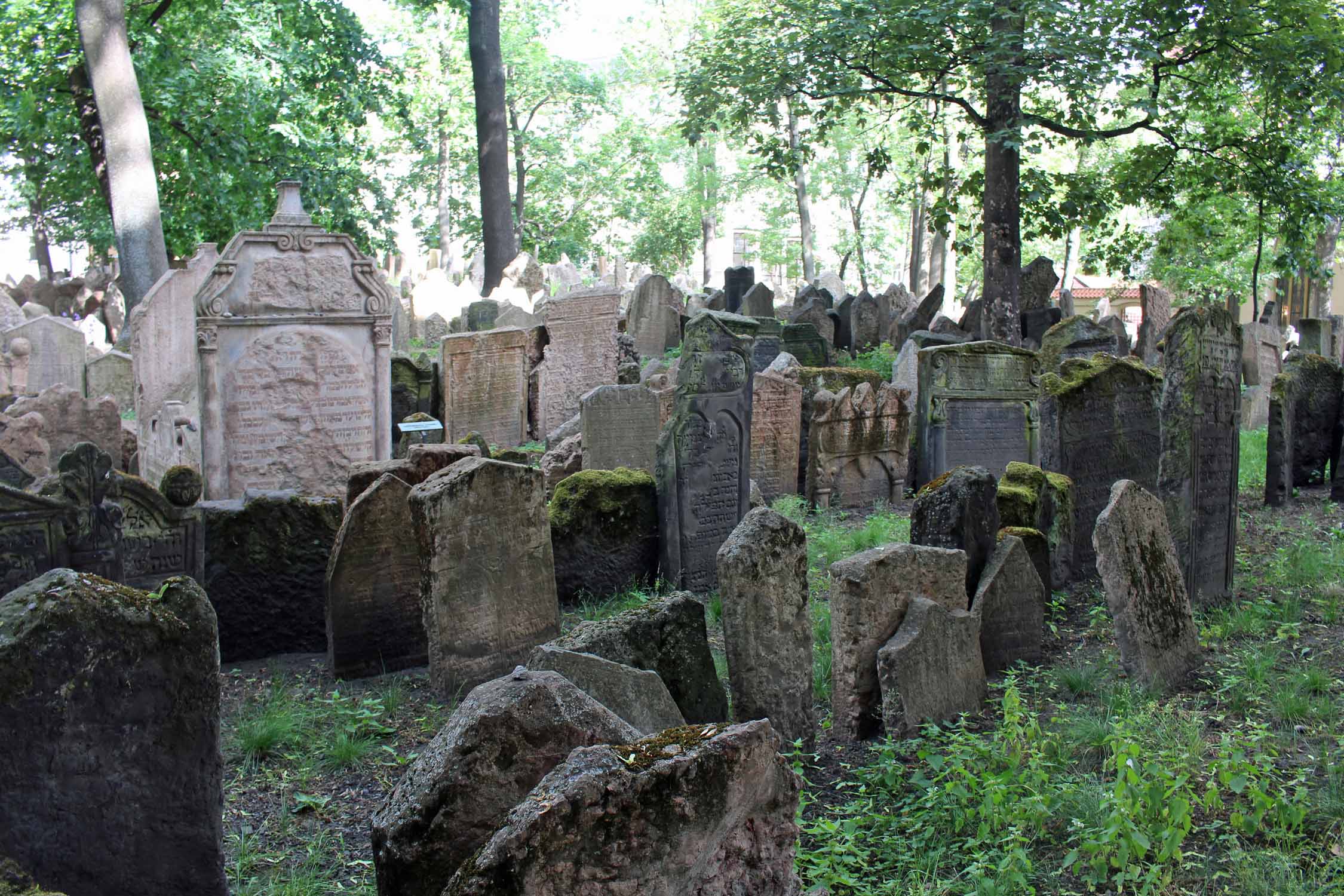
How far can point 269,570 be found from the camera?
645 cm

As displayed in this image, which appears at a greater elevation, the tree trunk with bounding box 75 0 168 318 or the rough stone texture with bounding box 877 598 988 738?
the tree trunk with bounding box 75 0 168 318

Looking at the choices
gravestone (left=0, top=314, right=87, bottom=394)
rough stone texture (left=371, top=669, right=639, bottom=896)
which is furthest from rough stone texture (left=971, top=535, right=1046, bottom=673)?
gravestone (left=0, top=314, right=87, bottom=394)

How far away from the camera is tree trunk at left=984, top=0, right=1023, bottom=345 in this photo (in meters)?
14.6

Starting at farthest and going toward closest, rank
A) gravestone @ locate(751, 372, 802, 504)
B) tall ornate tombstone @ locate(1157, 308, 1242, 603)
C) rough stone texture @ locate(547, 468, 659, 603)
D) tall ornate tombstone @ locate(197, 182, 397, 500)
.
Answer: gravestone @ locate(751, 372, 802, 504)
tall ornate tombstone @ locate(197, 182, 397, 500)
rough stone texture @ locate(547, 468, 659, 603)
tall ornate tombstone @ locate(1157, 308, 1242, 603)

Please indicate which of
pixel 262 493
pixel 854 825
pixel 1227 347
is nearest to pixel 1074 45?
Result: pixel 1227 347

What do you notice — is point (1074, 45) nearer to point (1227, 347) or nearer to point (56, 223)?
point (1227, 347)

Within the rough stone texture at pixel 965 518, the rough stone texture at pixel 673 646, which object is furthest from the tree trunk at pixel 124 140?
the rough stone texture at pixel 673 646

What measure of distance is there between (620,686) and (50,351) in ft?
54.1

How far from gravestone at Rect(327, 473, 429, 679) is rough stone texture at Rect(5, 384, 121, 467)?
6.34 metres

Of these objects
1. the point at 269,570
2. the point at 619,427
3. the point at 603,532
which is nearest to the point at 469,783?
the point at 269,570

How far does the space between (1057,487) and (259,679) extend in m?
5.18

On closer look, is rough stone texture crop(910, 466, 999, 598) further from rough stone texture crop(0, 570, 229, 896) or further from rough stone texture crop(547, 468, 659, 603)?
rough stone texture crop(0, 570, 229, 896)

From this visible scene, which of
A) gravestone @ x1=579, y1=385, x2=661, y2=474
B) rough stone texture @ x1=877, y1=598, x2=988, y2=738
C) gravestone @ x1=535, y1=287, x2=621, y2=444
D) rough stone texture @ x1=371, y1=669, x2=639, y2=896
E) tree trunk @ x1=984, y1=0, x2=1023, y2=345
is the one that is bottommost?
rough stone texture @ x1=877, y1=598, x2=988, y2=738

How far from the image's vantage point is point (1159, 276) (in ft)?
87.9
